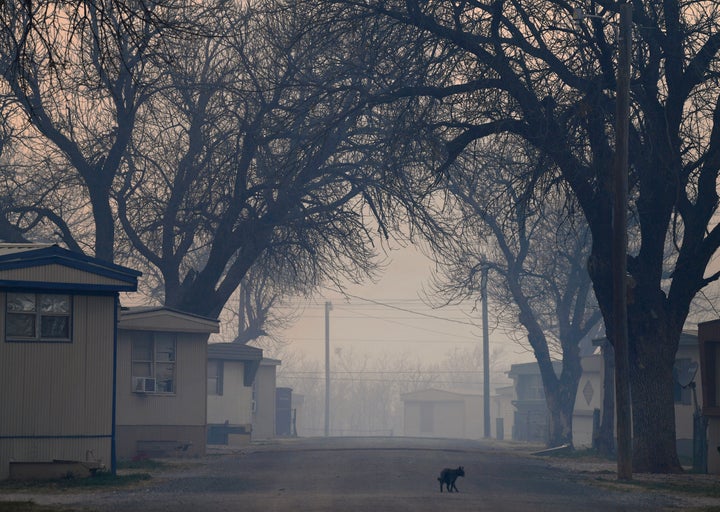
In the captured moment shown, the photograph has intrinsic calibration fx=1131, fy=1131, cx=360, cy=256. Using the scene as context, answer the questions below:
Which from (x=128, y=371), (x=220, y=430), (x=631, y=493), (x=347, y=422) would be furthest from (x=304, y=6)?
(x=347, y=422)

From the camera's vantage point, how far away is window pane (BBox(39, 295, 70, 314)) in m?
20.1

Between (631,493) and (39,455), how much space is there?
10.2 meters

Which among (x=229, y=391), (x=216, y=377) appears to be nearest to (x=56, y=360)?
(x=216, y=377)

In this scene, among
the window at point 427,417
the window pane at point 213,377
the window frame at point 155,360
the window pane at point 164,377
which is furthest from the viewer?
the window at point 427,417

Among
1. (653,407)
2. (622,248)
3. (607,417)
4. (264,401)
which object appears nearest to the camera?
(622,248)

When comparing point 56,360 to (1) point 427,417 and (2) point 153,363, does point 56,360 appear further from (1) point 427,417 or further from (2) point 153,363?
(1) point 427,417

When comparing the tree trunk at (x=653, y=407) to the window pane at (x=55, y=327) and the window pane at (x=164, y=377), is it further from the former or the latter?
the window pane at (x=164, y=377)

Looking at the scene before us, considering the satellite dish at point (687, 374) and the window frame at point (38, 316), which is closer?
the window frame at point (38, 316)

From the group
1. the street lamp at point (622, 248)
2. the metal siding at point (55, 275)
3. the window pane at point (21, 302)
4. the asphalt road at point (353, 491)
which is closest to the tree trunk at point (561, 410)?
the asphalt road at point (353, 491)

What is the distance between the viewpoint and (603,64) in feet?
73.5

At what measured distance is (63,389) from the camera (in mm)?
20219

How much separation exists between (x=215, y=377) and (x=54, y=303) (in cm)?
2284

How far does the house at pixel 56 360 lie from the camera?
19734 mm

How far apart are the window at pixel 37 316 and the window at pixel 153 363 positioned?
8.26 m
